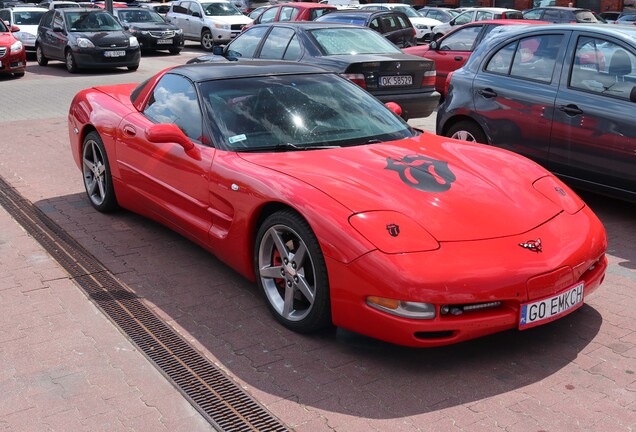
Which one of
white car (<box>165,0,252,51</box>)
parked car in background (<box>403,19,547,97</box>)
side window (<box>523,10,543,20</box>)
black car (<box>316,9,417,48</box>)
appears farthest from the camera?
white car (<box>165,0,252,51</box>)

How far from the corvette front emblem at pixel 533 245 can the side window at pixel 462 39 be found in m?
10.4

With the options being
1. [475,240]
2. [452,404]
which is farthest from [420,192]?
[452,404]

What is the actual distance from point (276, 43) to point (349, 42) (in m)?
1.03

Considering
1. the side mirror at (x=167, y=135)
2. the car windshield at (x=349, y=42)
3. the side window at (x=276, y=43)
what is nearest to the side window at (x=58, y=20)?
the side window at (x=276, y=43)

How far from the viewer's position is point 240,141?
5.20 metres

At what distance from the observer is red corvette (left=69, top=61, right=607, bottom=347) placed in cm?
398

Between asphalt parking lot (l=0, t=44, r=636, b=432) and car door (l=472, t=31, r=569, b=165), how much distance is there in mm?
1680

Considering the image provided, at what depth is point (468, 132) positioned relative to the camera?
8023 mm

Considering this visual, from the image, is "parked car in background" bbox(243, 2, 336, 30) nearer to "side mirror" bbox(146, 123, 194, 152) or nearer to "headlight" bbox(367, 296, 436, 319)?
"side mirror" bbox(146, 123, 194, 152)

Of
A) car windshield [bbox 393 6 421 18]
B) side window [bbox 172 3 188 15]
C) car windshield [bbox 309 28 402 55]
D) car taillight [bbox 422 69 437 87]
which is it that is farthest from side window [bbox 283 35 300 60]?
car windshield [bbox 393 6 421 18]

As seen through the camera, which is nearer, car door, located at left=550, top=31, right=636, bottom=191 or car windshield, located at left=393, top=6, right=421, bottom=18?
car door, located at left=550, top=31, right=636, bottom=191

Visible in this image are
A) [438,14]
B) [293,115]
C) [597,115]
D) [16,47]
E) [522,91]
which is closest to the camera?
[293,115]

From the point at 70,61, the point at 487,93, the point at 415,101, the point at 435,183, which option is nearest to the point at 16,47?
the point at 70,61

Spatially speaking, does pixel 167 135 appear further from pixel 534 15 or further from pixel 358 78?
pixel 534 15
